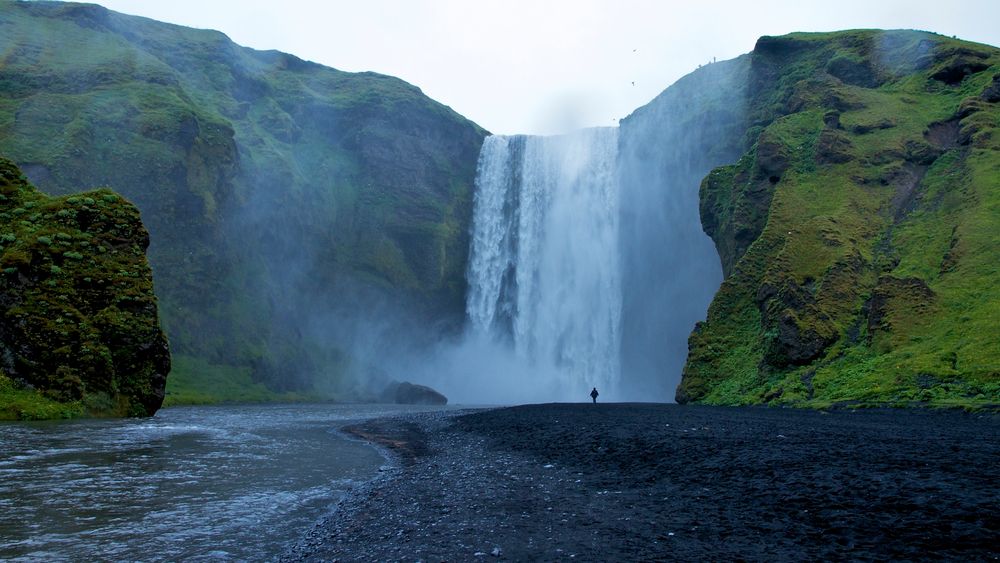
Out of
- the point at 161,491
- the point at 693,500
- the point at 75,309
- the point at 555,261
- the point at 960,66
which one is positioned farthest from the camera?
the point at 555,261

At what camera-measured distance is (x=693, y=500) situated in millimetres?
10633

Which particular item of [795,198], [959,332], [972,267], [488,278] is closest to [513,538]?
[959,332]

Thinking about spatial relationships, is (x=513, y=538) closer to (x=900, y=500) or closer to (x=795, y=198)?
(x=900, y=500)

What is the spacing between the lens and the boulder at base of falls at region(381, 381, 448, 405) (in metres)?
69.3

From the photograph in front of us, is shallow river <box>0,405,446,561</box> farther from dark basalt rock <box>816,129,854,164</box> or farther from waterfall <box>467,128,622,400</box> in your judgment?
waterfall <box>467,128,622,400</box>

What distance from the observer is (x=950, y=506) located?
28.8ft

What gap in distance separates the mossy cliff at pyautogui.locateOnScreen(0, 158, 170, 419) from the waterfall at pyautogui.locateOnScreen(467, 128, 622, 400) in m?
47.8

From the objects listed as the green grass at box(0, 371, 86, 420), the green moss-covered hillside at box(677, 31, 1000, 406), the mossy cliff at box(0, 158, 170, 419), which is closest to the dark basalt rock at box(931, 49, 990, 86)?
the green moss-covered hillside at box(677, 31, 1000, 406)

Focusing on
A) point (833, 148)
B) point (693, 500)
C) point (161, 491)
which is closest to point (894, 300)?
point (833, 148)

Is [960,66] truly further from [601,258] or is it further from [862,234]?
[601,258]

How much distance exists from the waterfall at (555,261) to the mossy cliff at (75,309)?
47.8 meters

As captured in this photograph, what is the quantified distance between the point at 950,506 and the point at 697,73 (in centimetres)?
7909

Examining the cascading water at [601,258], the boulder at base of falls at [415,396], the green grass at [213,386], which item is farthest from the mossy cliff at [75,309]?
the cascading water at [601,258]

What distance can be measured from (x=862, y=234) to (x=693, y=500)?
1550 inches
